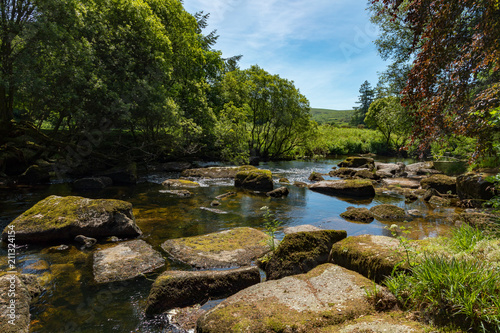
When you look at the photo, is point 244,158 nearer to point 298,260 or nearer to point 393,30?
point 393,30

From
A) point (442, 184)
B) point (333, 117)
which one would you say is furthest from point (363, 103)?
point (442, 184)

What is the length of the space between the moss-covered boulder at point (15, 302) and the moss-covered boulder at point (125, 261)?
1082 millimetres

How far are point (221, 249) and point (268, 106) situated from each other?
27150 millimetres

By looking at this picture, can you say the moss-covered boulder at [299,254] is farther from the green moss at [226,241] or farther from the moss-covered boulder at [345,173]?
the moss-covered boulder at [345,173]

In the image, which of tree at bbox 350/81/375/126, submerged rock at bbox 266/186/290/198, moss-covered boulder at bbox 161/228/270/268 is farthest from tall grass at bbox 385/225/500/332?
tree at bbox 350/81/375/126

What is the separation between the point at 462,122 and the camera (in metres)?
4.95

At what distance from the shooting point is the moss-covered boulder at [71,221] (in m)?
6.61

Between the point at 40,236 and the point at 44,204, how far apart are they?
123cm

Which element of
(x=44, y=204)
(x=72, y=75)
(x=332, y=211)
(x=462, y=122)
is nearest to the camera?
(x=462, y=122)

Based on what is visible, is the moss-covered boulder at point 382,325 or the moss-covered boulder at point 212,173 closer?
the moss-covered boulder at point 382,325

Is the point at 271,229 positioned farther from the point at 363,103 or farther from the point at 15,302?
the point at 363,103

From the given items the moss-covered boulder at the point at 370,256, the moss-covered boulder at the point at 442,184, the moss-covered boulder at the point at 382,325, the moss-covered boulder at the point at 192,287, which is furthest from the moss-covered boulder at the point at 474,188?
the moss-covered boulder at the point at 192,287

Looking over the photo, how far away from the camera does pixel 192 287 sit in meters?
4.38

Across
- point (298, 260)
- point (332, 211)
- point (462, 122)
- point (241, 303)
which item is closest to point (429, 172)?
point (332, 211)
